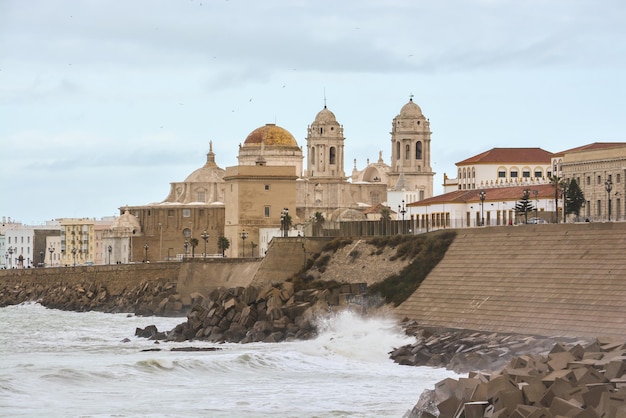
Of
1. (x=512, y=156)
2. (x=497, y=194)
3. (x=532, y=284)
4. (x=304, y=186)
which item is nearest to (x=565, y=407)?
(x=532, y=284)

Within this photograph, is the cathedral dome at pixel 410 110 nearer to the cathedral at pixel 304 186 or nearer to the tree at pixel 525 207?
the cathedral at pixel 304 186

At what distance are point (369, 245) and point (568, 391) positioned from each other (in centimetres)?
4013

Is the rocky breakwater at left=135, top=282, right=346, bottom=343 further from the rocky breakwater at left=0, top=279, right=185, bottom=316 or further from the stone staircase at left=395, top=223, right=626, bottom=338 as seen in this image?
the rocky breakwater at left=0, top=279, right=185, bottom=316

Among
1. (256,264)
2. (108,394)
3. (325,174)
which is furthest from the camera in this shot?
(325,174)

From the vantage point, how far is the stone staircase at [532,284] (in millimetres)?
46781

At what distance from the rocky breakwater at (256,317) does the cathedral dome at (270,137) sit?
6097 cm

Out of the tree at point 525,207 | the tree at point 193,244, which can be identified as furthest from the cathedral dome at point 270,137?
the tree at point 525,207

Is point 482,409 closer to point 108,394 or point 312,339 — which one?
point 108,394

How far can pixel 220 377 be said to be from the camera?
45.5 meters

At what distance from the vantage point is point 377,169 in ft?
425

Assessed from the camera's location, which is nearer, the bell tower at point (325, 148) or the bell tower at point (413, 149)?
the bell tower at point (413, 149)

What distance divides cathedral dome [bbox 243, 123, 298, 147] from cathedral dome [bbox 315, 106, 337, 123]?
8.92 ft

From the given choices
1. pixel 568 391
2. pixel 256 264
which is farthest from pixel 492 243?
pixel 568 391

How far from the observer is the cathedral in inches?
4417
